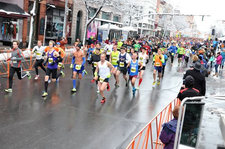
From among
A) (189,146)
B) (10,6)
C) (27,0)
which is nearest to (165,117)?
(189,146)

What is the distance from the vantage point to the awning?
20.4m

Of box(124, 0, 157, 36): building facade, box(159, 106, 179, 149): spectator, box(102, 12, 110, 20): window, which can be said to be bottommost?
box(159, 106, 179, 149): spectator

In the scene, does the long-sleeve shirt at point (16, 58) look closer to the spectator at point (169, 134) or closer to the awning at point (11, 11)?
the spectator at point (169, 134)

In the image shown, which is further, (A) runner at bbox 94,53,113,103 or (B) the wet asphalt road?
(A) runner at bbox 94,53,113,103

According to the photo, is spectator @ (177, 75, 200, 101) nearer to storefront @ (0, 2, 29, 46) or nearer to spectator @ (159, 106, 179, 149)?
spectator @ (159, 106, 179, 149)

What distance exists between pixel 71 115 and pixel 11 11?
52.9 feet

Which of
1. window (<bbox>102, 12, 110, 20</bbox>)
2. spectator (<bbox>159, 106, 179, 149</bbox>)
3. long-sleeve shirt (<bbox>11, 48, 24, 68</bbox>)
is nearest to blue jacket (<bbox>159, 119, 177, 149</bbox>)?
spectator (<bbox>159, 106, 179, 149</bbox>)

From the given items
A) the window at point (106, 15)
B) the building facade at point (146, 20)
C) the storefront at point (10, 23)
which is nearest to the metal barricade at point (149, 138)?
the storefront at point (10, 23)

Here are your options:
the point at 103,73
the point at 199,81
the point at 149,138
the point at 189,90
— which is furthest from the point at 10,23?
the point at 189,90

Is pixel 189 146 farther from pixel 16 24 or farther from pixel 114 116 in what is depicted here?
pixel 16 24

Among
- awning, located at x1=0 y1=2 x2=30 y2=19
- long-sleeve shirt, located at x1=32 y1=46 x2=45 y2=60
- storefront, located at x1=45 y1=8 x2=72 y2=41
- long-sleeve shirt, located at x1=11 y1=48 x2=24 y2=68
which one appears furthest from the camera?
storefront, located at x1=45 y1=8 x2=72 y2=41

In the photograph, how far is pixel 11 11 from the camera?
2152 cm

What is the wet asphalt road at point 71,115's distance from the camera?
20.8ft

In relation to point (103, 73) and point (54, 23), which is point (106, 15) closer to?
point (54, 23)
